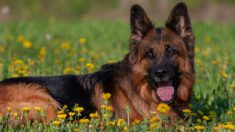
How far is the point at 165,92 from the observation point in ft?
19.3

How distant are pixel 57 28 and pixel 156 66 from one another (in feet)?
28.6

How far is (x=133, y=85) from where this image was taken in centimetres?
596

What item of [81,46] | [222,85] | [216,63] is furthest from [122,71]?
[81,46]

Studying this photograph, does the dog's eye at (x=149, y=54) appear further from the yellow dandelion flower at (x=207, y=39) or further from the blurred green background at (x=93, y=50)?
the yellow dandelion flower at (x=207, y=39)

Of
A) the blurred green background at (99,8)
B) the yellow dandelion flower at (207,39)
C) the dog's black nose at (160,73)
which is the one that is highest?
the blurred green background at (99,8)

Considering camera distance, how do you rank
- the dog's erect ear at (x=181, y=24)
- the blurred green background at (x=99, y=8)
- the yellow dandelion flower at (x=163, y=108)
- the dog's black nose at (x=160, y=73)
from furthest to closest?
the blurred green background at (x=99, y=8) < the dog's erect ear at (x=181, y=24) < the dog's black nose at (x=160, y=73) < the yellow dandelion flower at (x=163, y=108)

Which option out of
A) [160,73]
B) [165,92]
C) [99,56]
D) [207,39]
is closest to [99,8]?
[207,39]

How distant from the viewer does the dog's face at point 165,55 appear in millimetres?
5832

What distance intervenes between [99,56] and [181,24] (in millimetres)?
4194

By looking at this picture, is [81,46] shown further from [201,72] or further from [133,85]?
[133,85]

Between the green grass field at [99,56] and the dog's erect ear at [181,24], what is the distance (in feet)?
3.11

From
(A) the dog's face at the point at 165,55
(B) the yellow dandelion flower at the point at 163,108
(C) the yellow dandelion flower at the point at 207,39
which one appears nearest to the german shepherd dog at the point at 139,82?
(A) the dog's face at the point at 165,55

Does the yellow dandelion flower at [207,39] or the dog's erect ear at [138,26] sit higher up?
the yellow dandelion flower at [207,39]

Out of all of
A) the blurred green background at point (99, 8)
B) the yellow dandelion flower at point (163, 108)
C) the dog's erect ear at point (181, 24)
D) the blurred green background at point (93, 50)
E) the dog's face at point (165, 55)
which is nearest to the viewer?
Answer: the yellow dandelion flower at point (163, 108)
